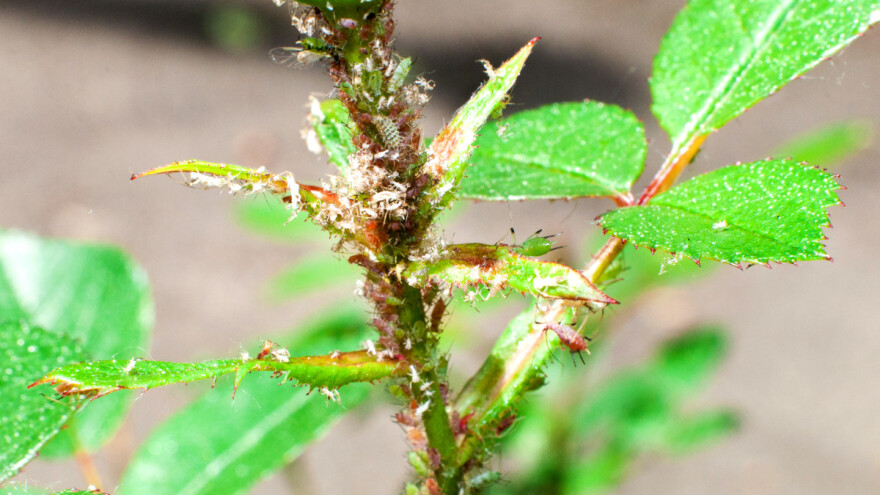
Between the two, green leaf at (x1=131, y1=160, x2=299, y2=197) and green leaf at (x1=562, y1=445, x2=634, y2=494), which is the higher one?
green leaf at (x1=131, y1=160, x2=299, y2=197)

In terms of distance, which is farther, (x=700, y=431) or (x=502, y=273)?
(x=700, y=431)

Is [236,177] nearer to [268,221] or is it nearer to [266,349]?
[266,349]

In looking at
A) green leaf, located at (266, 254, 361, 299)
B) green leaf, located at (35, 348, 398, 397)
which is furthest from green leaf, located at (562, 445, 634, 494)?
green leaf, located at (35, 348, 398, 397)

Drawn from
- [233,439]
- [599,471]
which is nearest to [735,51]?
[233,439]

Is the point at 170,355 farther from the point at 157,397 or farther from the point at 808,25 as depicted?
the point at 808,25

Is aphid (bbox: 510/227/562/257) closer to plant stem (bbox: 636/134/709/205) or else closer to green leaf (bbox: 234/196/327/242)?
plant stem (bbox: 636/134/709/205)

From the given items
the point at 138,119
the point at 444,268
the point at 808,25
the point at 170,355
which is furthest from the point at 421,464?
the point at 138,119

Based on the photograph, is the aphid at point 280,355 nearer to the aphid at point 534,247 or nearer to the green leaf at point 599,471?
the aphid at point 534,247
